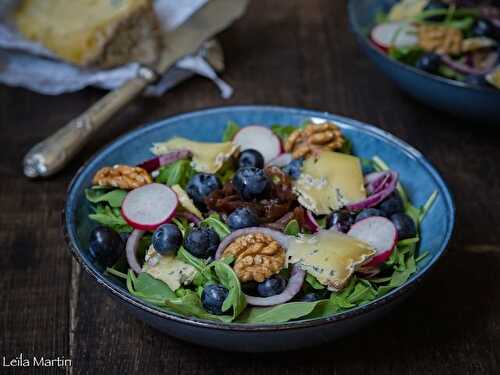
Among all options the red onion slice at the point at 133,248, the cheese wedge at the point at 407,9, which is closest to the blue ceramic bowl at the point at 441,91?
the cheese wedge at the point at 407,9

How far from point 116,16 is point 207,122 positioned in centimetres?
64

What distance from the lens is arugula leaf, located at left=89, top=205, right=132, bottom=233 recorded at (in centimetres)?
147

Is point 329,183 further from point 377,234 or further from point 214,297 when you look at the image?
point 214,297

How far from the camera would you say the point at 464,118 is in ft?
6.61

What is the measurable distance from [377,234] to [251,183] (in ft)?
0.86

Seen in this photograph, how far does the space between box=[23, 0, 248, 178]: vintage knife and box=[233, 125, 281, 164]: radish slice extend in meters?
0.54

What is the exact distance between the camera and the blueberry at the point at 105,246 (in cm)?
137

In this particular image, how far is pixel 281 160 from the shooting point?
1.62 metres

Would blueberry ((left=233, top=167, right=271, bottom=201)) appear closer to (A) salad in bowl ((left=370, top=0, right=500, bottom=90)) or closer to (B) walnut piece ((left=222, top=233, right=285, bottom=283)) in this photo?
(B) walnut piece ((left=222, top=233, right=285, bottom=283))

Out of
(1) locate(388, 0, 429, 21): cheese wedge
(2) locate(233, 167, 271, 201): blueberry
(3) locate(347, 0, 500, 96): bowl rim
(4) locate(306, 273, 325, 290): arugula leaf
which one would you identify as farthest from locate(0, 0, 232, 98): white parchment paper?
(4) locate(306, 273, 325, 290): arugula leaf

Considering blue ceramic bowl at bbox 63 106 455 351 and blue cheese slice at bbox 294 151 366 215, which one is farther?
blue cheese slice at bbox 294 151 366 215

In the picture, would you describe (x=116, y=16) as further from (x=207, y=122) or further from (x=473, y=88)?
(x=473, y=88)

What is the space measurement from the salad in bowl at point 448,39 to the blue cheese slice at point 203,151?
754 mm

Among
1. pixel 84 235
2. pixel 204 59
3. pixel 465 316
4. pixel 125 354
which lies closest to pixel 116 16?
pixel 204 59
